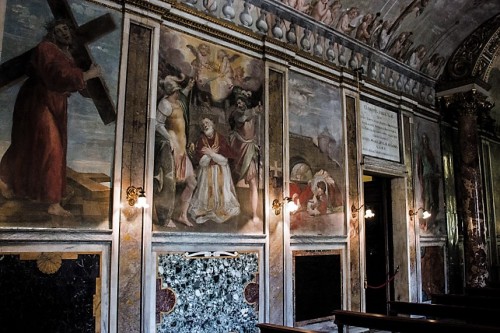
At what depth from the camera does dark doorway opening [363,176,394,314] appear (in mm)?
11234

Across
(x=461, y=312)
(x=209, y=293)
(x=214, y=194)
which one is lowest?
(x=461, y=312)

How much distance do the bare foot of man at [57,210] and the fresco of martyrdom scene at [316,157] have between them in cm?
409

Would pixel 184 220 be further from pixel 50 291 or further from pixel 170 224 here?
pixel 50 291

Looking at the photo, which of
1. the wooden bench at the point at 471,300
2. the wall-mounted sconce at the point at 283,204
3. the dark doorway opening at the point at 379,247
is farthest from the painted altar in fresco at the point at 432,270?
the wall-mounted sconce at the point at 283,204

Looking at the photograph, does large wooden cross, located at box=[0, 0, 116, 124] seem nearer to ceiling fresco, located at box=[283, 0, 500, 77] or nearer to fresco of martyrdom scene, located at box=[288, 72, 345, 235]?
fresco of martyrdom scene, located at box=[288, 72, 345, 235]

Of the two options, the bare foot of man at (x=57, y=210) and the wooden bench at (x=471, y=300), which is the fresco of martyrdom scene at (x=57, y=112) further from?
the wooden bench at (x=471, y=300)

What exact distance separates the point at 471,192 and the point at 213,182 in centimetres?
811

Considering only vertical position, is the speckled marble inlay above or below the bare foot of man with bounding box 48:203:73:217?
below

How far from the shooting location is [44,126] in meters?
5.64

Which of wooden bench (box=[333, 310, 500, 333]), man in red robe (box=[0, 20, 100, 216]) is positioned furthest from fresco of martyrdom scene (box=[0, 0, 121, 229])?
wooden bench (box=[333, 310, 500, 333])

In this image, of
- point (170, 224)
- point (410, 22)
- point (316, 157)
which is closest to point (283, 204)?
point (316, 157)

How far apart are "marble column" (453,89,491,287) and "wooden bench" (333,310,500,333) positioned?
7.07m

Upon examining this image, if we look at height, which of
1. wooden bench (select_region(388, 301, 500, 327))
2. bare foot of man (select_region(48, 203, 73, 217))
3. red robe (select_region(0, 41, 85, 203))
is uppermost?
red robe (select_region(0, 41, 85, 203))

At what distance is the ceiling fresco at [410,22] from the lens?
9.58m
